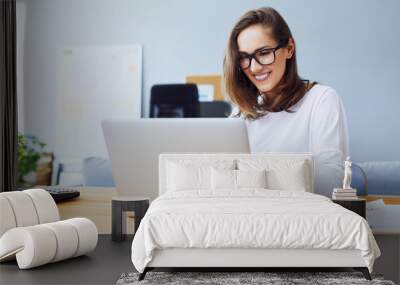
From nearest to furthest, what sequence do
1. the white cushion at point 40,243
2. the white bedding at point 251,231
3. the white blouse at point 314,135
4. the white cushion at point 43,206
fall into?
the white bedding at point 251,231, the white cushion at point 40,243, the white cushion at point 43,206, the white blouse at point 314,135

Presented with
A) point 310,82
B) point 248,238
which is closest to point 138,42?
point 310,82

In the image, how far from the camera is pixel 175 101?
19.9 ft

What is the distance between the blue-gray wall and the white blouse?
50 cm

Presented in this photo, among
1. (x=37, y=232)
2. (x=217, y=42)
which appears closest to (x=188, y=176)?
(x=37, y=232)

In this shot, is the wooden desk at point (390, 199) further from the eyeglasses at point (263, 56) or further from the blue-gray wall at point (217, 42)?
the eyeglasses at point (263, 56)

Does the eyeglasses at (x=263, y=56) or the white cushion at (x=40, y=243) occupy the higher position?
the eyeglasses at (x=263, y=56)

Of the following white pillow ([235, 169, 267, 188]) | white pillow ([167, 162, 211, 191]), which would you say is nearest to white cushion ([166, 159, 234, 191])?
white pillow ([167, 162, 211, 191])

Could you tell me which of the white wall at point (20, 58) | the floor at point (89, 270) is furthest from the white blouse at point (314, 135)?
the white wall at point (20, 58)

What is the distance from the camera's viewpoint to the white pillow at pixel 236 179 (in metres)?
4.57

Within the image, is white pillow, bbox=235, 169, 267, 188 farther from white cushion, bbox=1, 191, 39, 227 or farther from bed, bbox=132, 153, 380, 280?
white cushion, bbox=1, 191, 39, 227

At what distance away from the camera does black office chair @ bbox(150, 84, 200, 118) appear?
19.0 ft

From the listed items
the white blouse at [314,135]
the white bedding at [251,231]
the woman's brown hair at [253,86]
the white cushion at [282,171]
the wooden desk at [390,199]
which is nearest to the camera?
the white bedding at [251,231]

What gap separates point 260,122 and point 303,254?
199 cm

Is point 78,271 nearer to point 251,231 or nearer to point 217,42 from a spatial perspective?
point 251,231
